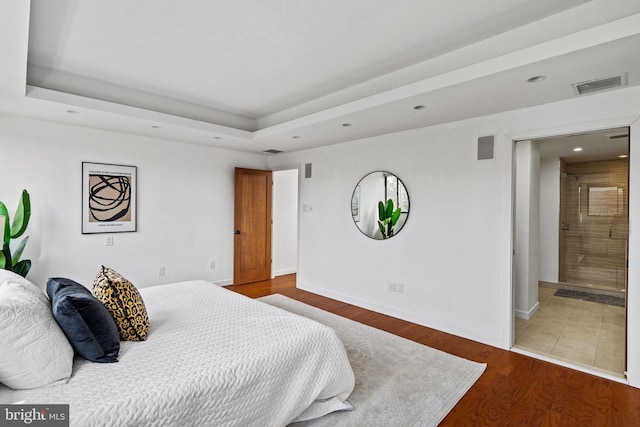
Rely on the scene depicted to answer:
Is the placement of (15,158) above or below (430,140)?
below

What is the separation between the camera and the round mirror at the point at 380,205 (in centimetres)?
410

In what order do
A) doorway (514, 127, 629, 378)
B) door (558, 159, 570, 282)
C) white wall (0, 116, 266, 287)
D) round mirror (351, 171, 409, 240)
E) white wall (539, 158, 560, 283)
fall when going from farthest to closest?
1. door (558, 159, 570, 282)
2. white wall (539, 158, 560, 283)
3. round mirror (351, 171, 409, 240)
4. doorway (514, 127, 629, 378)
5. white wall (0, 116, 266, 287)

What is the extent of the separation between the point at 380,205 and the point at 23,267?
4061mm

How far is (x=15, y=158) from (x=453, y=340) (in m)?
5.12

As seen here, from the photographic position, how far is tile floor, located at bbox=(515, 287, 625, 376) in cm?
300

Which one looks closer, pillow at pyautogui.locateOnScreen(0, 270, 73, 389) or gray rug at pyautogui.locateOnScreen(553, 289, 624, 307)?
pillow at pyautogui.locateOnScreen(0, 270, 73, 389)

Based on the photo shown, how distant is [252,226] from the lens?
18.5ft

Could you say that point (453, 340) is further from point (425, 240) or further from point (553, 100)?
point (553, 100)

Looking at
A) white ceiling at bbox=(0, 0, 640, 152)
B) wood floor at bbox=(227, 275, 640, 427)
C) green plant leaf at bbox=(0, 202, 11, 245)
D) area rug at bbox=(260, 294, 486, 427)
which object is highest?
white ceiling at bbox=(0, 0, 640, 152)

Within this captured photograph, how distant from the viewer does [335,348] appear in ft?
7.18

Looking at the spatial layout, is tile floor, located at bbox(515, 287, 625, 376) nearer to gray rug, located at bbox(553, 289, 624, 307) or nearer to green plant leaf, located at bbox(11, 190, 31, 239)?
gray rug, located at bbox(553, 289, 624, 307)

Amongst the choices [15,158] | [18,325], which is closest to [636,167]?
[18,325]

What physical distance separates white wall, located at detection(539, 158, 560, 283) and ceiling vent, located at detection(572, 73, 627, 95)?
3.62 meters

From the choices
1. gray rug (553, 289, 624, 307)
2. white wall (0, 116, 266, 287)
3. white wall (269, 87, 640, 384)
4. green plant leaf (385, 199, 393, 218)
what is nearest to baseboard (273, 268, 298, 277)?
white wall (0, 116, 266, 287)
